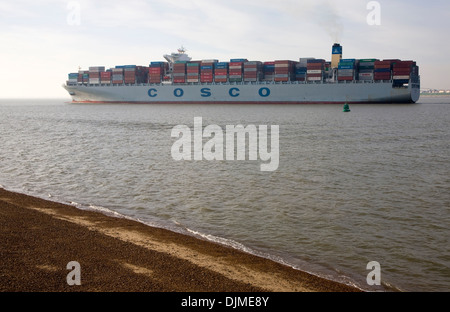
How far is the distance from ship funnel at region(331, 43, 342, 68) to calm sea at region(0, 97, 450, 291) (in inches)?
2288

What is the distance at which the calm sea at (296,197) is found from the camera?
9117 mm

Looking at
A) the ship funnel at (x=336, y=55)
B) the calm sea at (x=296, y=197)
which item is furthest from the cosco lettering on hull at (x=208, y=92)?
the calm sea at (x=296, y=197)

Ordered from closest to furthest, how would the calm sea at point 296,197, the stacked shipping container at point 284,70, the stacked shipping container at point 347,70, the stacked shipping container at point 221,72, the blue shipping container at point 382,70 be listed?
the calm sea at point 296,197
the blue shipping container at point 382,70
the stacked shipping container at point 347,70
the stacked shipping container at point 284,70
the stacked shipping container at point 221,72

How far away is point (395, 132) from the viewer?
3497 cm

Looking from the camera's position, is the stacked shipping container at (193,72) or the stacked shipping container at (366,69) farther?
the stacked shipping container at (193,72)

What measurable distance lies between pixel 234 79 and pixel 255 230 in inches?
3130

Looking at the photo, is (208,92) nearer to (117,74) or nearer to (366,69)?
(117,74)

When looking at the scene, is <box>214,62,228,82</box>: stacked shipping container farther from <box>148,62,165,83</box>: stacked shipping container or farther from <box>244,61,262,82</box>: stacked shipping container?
<box>148,62,165,83</box>: stacked shipping container

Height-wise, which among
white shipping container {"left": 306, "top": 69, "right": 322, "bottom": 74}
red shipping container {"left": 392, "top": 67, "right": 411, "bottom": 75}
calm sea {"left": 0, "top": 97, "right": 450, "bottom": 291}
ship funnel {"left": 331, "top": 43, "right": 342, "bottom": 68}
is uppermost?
ship funnel {"left": 331, "top": 43, "right": 342, "bottom": 68}

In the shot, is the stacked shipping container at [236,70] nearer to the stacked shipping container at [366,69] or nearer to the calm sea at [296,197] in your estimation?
the stacked shipping container at [366,69]

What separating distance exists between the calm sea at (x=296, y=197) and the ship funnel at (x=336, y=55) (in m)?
58.1

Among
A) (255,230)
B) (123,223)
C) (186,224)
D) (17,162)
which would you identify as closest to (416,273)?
(255,230)

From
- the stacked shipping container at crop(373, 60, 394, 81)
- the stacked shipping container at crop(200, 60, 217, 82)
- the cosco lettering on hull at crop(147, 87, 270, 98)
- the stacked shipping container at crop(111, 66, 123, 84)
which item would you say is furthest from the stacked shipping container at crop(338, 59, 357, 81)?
the stacked shipping container at crop(111, 66, 123, 84)

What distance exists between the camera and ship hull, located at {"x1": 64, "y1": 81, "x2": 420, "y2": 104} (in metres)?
77.0
